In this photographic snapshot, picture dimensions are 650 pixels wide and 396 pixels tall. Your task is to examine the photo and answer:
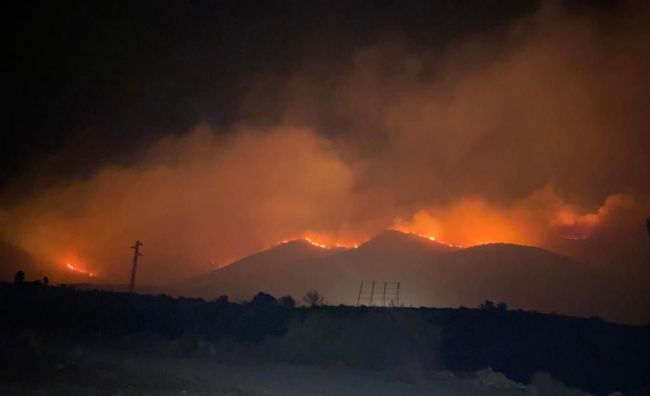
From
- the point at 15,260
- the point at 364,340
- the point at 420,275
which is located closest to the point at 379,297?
the point at 364,340

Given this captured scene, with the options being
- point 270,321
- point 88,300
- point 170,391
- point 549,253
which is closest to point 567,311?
point 549,253

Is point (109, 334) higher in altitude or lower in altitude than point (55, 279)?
lower

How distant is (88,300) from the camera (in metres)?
40.0

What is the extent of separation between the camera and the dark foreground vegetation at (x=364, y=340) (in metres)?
22.4

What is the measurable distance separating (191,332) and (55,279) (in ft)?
336

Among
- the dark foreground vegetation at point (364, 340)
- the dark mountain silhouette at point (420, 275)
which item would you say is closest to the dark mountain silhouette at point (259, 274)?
the dark mountain silhouette at point (420, 275)

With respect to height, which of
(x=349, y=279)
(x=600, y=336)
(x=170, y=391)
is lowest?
(x=170, y=391)

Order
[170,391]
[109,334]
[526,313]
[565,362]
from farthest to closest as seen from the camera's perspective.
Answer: [109,334]
[526,313]
[565,362]
[170,391]

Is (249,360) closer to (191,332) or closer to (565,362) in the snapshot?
(191,332)

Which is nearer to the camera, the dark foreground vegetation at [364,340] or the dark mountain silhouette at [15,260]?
the dark foreground vegetation at [364,340]

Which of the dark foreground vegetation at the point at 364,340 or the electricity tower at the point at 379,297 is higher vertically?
the electricity tower at the point at 379,297

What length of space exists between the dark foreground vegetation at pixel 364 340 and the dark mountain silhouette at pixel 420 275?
152ft

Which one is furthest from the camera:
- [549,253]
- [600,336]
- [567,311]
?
[549,253]

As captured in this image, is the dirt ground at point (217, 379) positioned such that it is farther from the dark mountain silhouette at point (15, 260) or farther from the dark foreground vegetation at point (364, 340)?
the dark mountain silhouette at point (15, 260)
